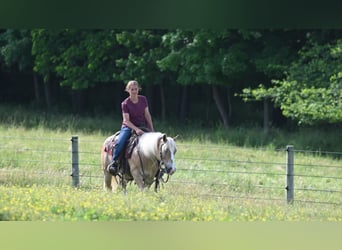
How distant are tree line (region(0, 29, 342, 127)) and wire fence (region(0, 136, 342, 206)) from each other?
3387 mm

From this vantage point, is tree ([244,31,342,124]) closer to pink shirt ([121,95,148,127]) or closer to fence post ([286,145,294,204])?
fence post ([286,145,294,204])

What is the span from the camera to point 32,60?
36.1 meters

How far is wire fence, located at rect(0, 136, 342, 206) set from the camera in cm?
1346

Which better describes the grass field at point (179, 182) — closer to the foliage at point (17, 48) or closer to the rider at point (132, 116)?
the rider at point (132, 116)

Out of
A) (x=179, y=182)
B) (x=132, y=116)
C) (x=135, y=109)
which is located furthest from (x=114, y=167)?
(x=179, y=182)

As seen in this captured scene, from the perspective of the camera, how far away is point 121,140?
441 inches

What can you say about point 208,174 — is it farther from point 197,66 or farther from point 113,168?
point 197,66

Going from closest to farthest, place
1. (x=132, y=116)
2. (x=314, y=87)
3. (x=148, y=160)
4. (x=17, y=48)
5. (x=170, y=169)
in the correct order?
(x=170, y=169), (x=148, y=160), (x=132, y=116), (x=314, y=87), (x=17, y=48)

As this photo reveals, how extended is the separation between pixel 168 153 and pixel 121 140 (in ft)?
3.50

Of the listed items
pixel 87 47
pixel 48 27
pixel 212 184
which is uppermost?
pixel 87 47

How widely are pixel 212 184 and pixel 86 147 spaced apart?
6944 mm

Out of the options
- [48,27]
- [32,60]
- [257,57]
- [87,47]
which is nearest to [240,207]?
[48,27]

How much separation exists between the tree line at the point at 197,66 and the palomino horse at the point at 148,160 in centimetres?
1082

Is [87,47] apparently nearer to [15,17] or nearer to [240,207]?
[240,207]
